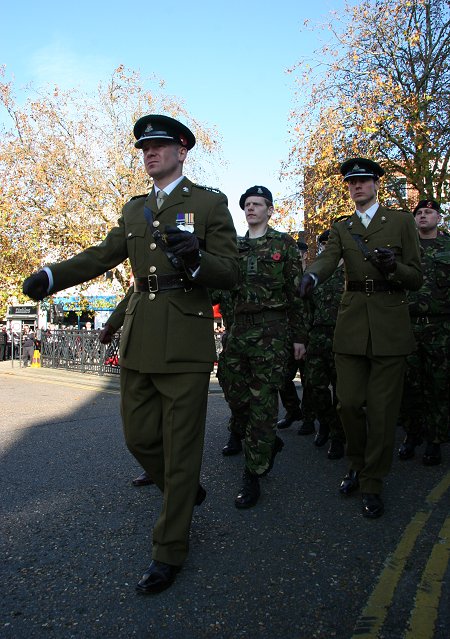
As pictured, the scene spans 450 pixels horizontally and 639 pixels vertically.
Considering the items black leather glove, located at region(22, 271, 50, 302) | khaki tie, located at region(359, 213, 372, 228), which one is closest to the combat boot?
khaki tie, located at region(359, 213, 372, 228)

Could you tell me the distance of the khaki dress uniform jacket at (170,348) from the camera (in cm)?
286

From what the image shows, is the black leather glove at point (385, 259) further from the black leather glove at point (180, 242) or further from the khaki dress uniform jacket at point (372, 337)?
the black leather glove at point (180, 242)

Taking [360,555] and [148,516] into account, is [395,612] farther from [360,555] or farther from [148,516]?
[148,516]

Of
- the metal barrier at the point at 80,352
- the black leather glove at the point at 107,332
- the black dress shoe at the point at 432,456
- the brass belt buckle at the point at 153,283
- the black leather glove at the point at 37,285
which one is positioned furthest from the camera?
the metal barrier at the point at 80,352

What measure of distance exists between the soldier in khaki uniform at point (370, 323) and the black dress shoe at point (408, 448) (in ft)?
4.15

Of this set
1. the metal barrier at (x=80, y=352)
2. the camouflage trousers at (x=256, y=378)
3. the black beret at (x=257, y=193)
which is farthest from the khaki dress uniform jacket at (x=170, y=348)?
the metal barrier at (x=80, y=352)

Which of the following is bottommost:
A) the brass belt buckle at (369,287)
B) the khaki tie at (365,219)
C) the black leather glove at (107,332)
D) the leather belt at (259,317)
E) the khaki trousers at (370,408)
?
the khaki trousers at (370,408)

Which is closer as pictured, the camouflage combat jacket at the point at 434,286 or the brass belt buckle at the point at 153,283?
the brass belt buckle at the point at 153,283

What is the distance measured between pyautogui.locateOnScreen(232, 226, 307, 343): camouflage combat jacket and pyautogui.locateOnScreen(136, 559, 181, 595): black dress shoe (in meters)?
2.14

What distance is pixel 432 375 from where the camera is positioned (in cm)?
510

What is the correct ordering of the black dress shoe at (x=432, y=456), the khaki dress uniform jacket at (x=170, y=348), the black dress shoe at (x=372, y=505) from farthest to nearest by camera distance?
the black dress shoe at (x=432, y=456)
the black dress shoe at (x=372, y=505)
the khaki dress uniform jacket at (x=170, y=348)

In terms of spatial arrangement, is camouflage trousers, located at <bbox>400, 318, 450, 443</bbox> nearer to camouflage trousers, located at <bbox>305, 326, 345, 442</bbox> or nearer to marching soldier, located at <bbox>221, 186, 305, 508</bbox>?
camouflage trousers, located at <bbox>305, 326, 345, 442</bbox>

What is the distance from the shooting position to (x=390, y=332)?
394cm

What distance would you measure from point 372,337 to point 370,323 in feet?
0.33
